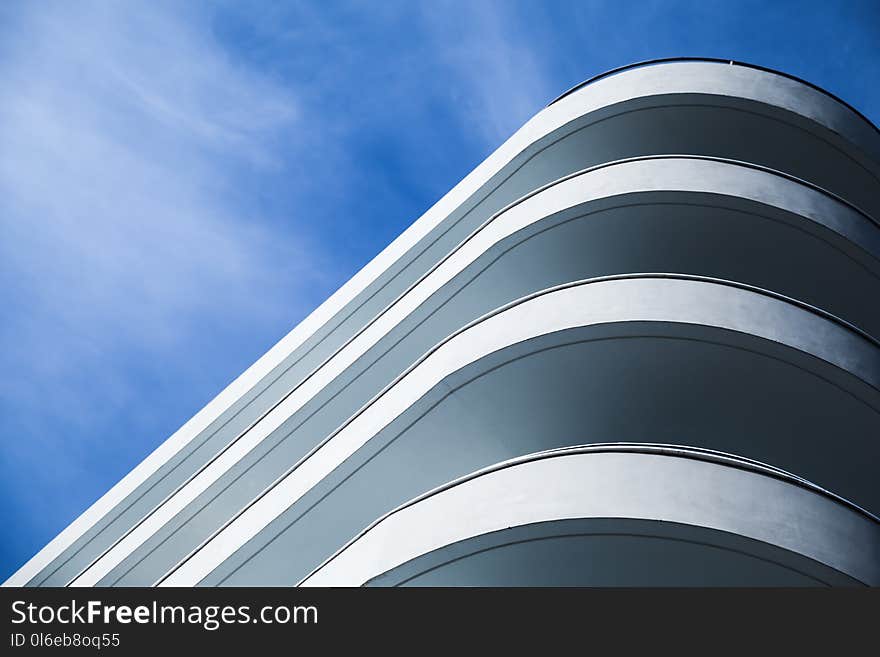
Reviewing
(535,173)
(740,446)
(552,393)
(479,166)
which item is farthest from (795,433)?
(479,166)

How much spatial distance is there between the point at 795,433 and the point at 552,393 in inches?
122

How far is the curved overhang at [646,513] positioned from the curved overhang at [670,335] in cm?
203

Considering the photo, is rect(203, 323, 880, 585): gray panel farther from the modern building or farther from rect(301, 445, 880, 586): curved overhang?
rect(301, 445, 880, 586): curved overhang

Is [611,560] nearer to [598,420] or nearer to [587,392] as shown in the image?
[587,392]

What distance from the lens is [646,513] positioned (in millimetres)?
7879

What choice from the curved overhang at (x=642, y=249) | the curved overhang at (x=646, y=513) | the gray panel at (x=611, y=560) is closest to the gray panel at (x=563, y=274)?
the curved overhang at (x=642, y=249)

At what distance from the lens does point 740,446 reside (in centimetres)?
1128

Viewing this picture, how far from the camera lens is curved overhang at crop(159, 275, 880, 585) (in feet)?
33.9

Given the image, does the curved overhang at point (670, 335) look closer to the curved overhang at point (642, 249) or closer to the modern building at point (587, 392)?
the modern building at point (587, 392)

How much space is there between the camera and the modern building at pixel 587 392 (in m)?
8.21

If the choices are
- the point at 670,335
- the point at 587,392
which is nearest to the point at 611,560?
the point at 587,392

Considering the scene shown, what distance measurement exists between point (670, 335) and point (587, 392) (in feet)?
4.16

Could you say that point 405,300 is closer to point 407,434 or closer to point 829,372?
point 407,434

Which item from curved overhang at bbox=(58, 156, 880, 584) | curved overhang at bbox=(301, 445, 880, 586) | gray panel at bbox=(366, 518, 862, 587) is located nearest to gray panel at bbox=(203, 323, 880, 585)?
curved overhang at bbox=(301, 445, 880, 586)
